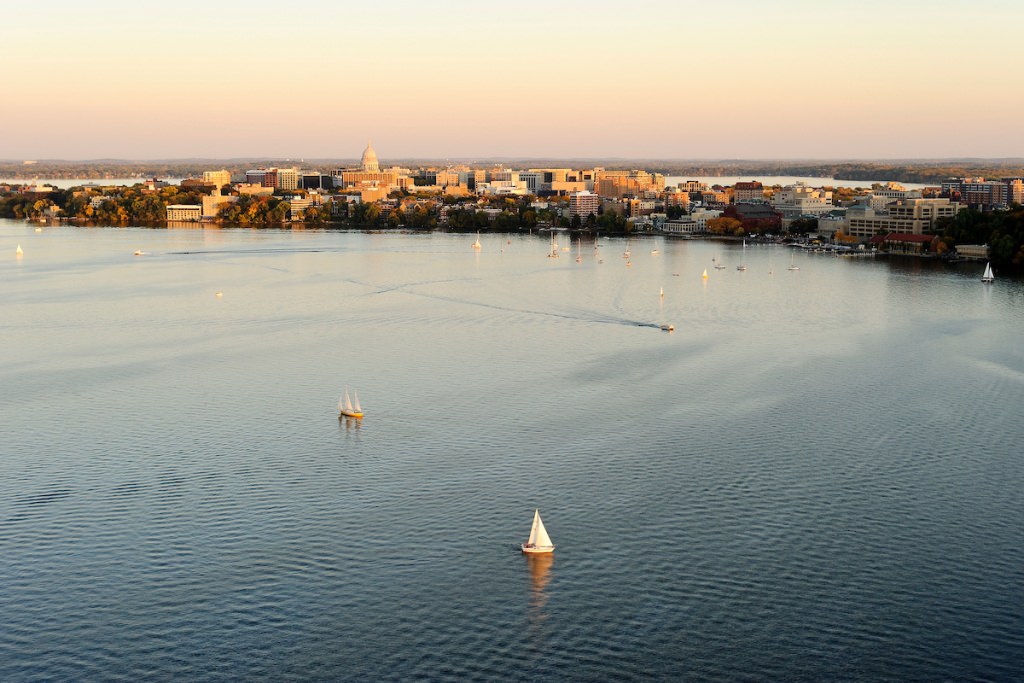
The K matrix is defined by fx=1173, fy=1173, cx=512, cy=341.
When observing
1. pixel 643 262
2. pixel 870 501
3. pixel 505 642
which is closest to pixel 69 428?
pixel 505 642

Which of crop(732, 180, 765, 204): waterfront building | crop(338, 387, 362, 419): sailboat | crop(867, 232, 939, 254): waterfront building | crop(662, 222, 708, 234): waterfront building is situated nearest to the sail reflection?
crop(338, 387, 362, 419): sailboat

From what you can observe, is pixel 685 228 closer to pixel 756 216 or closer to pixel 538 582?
pixel 756 216

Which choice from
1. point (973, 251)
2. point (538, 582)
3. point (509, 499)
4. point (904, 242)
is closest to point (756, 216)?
point (904, 242)

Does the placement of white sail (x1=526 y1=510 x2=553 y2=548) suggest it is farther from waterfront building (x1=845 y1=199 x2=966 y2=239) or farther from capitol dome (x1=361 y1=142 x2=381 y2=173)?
capitol dome (x1=361 y1=142 x2=381 y2=173)

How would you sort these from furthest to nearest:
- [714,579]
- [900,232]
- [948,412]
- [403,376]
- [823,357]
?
1. [900,232]
2. [823,357]
3. [403,376]
4. [948,412]
5. [714,579]

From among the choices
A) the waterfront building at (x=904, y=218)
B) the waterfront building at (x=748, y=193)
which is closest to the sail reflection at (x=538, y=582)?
the waterfront building at (x=904, y=218)

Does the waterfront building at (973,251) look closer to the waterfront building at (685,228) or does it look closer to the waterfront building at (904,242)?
the waterfront building at (904,242)

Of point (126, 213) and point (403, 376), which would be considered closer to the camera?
point (403, 376)

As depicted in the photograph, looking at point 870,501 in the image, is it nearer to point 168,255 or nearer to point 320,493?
point 320,493
